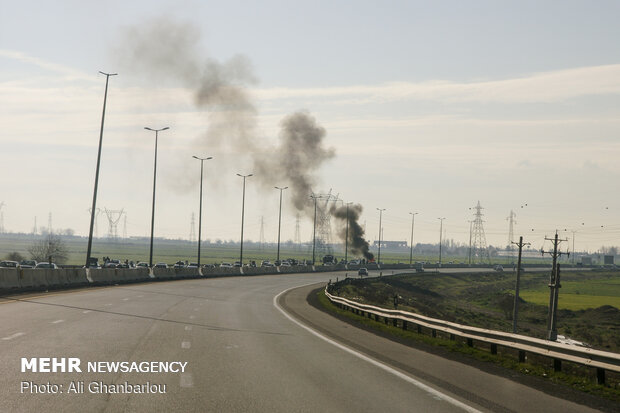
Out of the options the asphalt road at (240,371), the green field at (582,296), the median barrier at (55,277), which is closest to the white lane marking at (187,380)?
the asphalt road at (240,371)

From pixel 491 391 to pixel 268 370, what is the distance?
3931 millimetres

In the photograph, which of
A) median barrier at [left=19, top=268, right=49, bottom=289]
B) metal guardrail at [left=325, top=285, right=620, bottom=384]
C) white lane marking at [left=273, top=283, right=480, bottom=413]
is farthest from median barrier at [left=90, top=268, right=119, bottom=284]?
metal guardrail at [left=325, top=285, right=620, bottom=384]

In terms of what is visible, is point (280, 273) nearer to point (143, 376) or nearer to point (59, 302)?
point (59, 302)

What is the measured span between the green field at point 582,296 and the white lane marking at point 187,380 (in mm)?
79418

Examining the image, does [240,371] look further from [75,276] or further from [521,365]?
[75,276]

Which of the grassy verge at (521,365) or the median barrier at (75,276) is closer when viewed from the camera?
the grassy verge at (521,365)

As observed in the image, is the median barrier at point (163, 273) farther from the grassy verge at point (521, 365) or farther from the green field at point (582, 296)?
the grassy verge at point (521, 365)

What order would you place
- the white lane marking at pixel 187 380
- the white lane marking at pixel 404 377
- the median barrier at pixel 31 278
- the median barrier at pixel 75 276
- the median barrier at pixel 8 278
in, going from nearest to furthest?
the white lane marking at pixel 404 377 → the white lane marking at pixel 187 380 → the median barrier at pixel 8 278 → the median barrier at pixel 31 278 → the median barrier at pixel 75 276

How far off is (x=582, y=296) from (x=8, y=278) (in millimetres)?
88178

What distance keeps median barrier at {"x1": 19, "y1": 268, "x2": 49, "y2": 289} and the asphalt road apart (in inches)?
559

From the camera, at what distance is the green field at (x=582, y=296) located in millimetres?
94375

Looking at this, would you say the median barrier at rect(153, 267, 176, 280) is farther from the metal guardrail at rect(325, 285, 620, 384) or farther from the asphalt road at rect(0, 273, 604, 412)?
the metal guardrail at rect(325, 285, 620, 384)

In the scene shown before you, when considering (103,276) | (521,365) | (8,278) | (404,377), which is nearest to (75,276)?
(103,276)

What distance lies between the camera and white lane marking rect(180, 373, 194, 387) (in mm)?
12799
